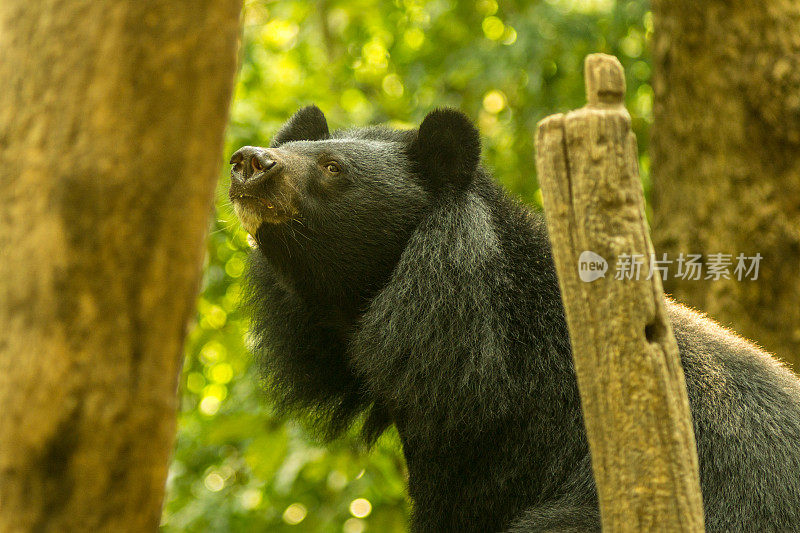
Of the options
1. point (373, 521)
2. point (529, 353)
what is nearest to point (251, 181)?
point (529, 353)

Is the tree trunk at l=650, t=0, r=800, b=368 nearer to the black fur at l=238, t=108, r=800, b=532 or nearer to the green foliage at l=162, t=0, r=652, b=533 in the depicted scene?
the green foliage at l=162, t=0, r=652, b=533

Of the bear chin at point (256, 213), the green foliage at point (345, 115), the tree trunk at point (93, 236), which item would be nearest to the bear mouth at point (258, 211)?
the bear chin at point (256, 213)

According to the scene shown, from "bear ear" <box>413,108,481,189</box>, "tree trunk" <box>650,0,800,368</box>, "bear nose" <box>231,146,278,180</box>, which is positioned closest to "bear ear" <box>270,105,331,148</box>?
"bear ear" <box>413,108,481,189</box>

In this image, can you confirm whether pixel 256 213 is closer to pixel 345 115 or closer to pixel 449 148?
pixel 449 148

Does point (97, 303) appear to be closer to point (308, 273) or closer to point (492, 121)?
point (308, 273)

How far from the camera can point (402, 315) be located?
3650mm

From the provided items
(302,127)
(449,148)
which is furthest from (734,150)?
(302,127)

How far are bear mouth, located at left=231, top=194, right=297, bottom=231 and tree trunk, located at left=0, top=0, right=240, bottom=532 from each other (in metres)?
1.67

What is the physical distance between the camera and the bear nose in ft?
11.5

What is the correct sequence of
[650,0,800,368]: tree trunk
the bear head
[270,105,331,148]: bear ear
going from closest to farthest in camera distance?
the bear head → [270,105,331,148]: bear ear → [650,0,800,368]: tree trunk

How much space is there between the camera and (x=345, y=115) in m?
7.50

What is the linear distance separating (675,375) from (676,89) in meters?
4.47

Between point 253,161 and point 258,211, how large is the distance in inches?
8.5

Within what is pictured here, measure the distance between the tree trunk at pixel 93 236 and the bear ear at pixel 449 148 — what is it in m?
2.08
